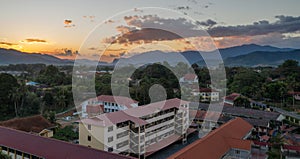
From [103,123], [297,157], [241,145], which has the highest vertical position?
[103,123]

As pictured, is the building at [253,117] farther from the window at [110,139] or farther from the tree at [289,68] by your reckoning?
the tree at [289,68]

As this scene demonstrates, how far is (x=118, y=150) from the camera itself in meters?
8.41

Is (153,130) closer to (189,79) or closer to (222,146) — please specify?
(222,146)

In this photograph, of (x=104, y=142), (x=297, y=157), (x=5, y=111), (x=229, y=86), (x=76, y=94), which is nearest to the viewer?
(x=104, y=142)

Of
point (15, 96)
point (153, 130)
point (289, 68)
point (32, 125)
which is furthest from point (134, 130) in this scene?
point (289, 68)

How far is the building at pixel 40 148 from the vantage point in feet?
20.9

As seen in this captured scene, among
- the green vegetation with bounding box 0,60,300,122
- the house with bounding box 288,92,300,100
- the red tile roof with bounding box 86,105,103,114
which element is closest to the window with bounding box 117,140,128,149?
the red tile roof with bounding box 86,105,103,114

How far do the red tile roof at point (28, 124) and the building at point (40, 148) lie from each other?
2.58 meters

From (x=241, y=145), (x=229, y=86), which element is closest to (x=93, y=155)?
(x=241, y=145)

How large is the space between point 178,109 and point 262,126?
13.2ft

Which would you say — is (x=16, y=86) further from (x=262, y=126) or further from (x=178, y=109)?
(x=262, y=126)

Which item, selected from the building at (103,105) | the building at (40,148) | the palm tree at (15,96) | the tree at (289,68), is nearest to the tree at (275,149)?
the building at (40,148)

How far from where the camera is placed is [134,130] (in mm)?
8805

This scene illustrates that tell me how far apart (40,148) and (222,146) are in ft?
18.1
